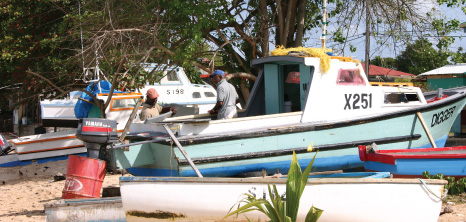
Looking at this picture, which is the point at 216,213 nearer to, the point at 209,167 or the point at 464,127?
the point at 209,167

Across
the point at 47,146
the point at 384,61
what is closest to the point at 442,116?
the point at 384,61

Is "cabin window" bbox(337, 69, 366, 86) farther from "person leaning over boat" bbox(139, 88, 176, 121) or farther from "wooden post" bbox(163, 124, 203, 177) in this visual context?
"wooden post" bbox(163, 124, 203, 177)

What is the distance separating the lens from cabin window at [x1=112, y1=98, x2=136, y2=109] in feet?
44.9

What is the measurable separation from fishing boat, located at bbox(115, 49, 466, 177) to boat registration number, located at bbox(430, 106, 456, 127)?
25 mm

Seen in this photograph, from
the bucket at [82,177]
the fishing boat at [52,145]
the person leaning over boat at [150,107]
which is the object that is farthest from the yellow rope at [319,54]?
the fishing boat at [52,145]

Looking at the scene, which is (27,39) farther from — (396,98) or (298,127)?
(396,98)

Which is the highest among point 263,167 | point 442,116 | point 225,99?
point 225,99

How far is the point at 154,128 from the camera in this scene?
8703mm

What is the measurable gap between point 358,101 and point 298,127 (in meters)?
1.46

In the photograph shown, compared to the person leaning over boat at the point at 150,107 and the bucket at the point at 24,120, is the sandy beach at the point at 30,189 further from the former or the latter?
the bucket at the point at 24,120

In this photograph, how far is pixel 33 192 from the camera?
395 inches

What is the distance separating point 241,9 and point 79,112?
184 inches

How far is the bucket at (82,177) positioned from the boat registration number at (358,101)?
14.2 feet

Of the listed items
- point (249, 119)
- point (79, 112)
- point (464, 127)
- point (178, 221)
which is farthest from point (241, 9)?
point (178, 221)
